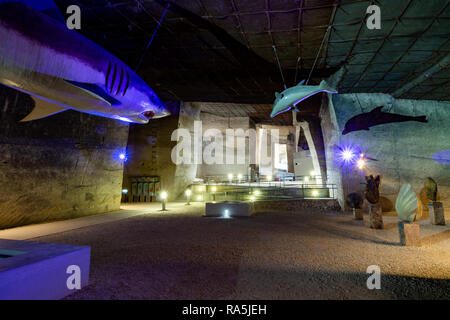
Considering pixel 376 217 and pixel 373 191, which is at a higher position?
pixel 373 191

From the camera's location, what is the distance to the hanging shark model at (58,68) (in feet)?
7.57

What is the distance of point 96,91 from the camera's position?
3033 mm

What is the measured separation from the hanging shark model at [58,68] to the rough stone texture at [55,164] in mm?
4560

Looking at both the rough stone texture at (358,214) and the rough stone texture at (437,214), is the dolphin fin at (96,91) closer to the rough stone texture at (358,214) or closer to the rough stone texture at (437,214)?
the rough stone texture at (358,214)

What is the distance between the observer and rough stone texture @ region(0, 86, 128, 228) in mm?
6332

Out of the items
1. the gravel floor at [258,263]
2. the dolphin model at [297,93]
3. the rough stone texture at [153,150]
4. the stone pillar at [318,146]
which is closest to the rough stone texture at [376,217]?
the gravel floor at [258,263]

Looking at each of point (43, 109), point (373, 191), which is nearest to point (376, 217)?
point (373, 191)

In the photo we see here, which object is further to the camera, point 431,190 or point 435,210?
point 431,190

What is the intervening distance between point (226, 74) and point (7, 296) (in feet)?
31.5

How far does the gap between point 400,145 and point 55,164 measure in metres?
15.6

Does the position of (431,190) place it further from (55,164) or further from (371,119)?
(55,164)

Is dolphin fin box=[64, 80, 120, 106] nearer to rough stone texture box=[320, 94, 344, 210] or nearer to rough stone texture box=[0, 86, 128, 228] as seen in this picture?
rough stone texture box=[0, 86, 128, 228]

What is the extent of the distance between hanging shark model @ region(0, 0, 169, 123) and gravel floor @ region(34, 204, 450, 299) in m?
2.78
